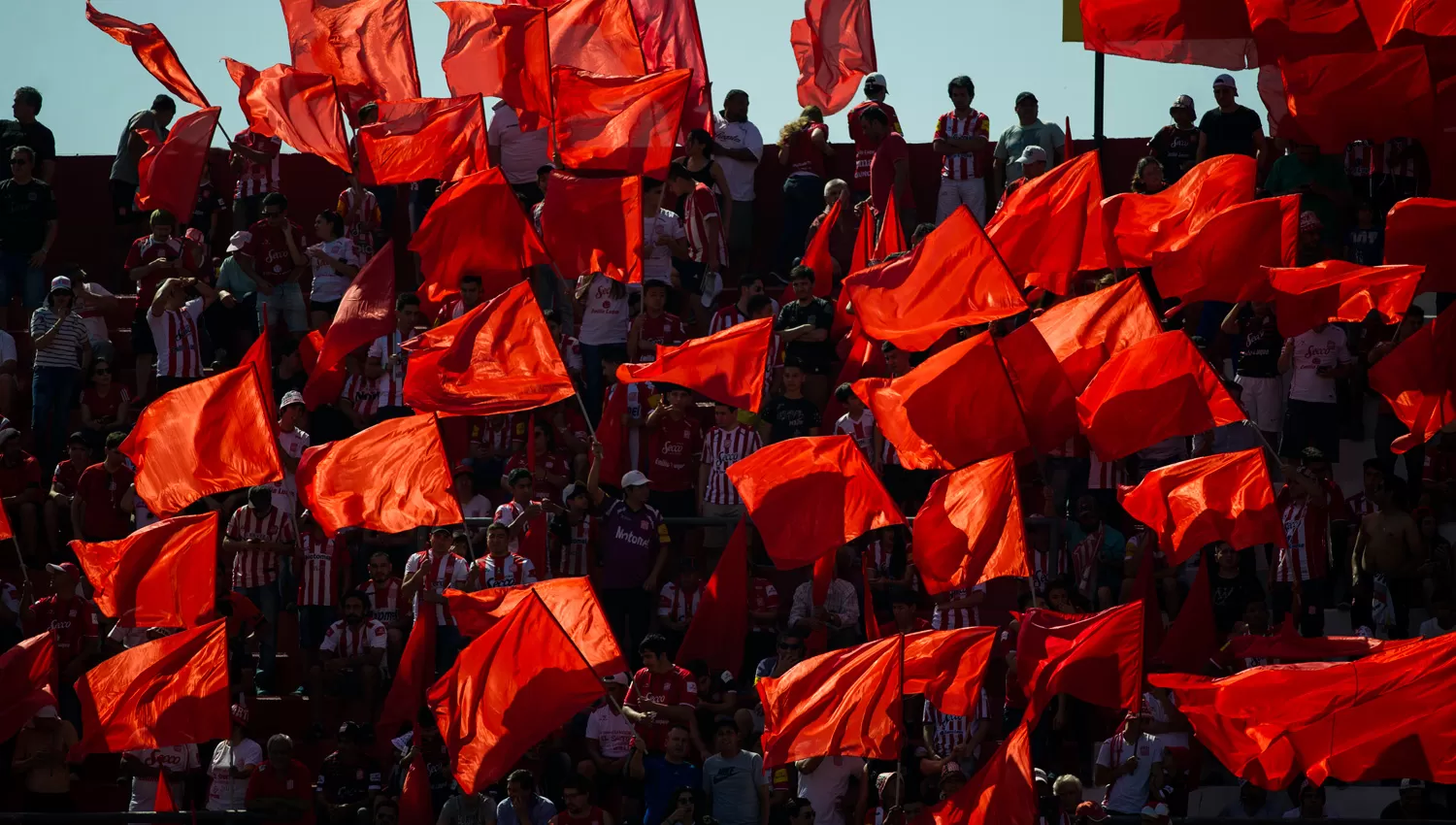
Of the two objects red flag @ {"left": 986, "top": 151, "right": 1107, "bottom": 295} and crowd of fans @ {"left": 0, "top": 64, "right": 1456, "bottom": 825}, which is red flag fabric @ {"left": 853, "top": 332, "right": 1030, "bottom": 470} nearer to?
crowd of fans @ {"left": 0, "top": 64, "right": 1456, "bottom": 825}

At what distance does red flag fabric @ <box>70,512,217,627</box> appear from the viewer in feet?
59.5

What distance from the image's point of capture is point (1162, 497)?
59.4 ft

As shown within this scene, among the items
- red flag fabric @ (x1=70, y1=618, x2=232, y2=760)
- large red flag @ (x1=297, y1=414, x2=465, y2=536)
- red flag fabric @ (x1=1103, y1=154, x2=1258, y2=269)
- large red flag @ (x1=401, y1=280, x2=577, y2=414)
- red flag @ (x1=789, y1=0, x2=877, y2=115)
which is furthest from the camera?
red flag @ (x1=789, y1=0, x2=877, y2=115)

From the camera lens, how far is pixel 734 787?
56.3 feet

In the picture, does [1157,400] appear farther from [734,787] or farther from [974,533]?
[734,787]

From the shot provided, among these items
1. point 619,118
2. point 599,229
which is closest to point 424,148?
point 619,118

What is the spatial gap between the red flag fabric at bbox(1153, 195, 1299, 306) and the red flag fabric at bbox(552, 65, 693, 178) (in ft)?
14.3

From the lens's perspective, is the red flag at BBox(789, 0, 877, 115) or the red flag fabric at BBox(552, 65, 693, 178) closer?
the red flag fabric at BBox(552, 65, 693, 178)

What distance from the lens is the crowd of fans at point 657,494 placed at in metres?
17.6

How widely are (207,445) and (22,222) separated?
3.94 metres

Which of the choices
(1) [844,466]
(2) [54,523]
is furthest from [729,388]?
(2) [54,523]

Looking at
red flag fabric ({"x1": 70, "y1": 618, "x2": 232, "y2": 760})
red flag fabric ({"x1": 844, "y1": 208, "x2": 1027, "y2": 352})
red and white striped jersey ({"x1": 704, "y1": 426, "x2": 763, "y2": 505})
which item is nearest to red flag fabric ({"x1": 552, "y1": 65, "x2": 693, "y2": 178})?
red flag fabric ({"x1": 844, "y1": 208, "x2": 1027, "y2": 352})

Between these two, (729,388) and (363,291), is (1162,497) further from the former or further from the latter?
(363,291)

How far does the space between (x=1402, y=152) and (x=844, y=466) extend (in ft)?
20.6
